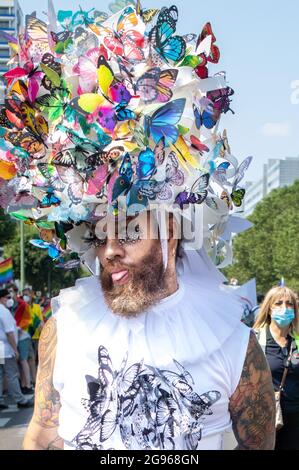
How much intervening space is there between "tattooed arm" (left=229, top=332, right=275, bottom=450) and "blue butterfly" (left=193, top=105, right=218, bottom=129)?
2.68 feet

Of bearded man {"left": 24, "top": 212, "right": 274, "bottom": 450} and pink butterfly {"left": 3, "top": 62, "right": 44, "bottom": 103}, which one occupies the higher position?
pink butterfly {"left": 3, "top": 62, "right": 44, "bottom": 103}

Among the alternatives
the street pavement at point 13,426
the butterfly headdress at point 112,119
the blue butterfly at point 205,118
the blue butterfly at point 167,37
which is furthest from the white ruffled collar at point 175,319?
the street pavement at point 13,426

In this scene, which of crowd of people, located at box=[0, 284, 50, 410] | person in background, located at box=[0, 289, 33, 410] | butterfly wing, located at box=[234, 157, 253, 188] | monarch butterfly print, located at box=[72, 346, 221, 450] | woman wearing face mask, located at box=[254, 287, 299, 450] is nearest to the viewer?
monarch butterfly print, located at box=[72, 346, 221, 450]

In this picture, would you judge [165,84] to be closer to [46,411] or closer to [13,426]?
[46,411]

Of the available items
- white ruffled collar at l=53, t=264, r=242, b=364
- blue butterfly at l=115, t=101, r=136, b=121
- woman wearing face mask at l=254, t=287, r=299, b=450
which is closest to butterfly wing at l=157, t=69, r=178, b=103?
blue butterfly at l=115, t=101, r=136, b=121

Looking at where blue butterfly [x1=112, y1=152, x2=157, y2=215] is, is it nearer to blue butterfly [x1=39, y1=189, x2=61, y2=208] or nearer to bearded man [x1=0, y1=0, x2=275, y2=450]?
bearded man [x1=0, y1=0, x2=275, y2=450]

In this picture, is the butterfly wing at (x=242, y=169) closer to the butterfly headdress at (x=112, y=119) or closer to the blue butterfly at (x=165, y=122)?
the butterfly headdress at (x=112, y=119)

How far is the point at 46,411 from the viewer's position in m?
3.08

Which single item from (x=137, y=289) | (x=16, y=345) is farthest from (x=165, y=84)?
(x=16, y=345)

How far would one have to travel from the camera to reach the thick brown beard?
299cm

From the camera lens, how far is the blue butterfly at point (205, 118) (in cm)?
304

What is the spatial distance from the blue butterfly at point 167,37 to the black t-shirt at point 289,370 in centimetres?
312
